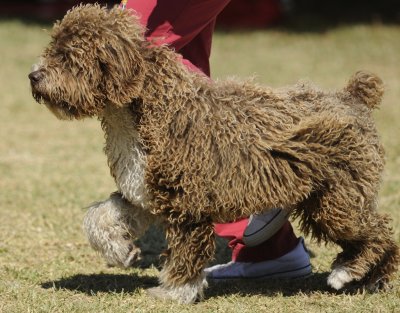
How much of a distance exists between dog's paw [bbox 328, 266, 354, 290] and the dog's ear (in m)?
1.48

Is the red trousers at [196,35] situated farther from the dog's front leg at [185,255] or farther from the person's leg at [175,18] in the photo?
the dog's front leg at [185,255]

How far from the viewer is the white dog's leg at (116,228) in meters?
4.18

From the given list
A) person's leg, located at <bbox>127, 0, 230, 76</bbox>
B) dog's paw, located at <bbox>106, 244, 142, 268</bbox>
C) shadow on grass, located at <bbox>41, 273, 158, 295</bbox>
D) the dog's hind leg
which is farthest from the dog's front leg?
person's leg, located at <bbox>127, 0, 230, 76</bbox>

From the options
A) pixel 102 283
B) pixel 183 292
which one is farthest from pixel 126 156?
pixel 102 283

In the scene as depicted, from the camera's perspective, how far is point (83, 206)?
6.33 metres

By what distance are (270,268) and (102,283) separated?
3.38ft

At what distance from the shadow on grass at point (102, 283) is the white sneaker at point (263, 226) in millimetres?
633

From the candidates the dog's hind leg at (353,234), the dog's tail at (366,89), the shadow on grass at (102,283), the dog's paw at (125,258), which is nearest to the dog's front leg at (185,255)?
the dog's paw at (125,258)

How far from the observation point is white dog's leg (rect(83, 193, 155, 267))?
4.18 metres

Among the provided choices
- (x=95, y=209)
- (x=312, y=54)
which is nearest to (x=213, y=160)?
(x=95, y=209)

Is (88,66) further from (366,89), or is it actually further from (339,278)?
(339,278)

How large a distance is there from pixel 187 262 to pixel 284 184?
0.64m

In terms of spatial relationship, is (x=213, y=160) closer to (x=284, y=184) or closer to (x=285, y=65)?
(x=284, y=184)

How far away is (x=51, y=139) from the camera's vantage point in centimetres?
884
